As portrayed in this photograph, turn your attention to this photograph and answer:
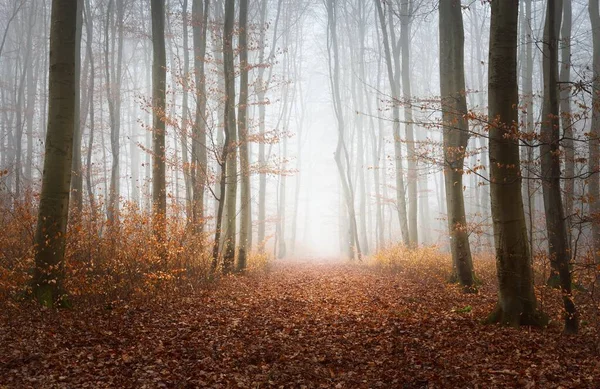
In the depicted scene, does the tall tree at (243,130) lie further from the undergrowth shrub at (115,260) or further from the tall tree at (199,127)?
the undergrowth shrub at (115,260)

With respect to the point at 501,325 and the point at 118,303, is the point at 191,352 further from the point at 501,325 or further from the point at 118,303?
the point at 501,325

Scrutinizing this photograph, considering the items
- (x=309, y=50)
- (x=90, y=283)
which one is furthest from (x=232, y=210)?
(x=309, y=50)

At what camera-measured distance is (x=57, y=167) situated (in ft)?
22.8

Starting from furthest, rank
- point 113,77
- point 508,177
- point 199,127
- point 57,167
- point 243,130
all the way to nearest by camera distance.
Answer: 1. point 113,77
2. point 199,127
3. point 243,130
4. point 57,167
5. point 508,177

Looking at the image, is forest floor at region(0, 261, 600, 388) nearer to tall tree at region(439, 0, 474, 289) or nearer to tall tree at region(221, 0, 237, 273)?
tall tree at region(439, 0, 474, 289)

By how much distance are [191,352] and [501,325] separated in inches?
183

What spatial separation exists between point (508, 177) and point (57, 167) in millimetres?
7395

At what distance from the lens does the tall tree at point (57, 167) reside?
689 cm

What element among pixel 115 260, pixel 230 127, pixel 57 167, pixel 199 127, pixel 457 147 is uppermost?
pixel 199 127

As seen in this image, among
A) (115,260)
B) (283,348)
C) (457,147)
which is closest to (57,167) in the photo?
(115,260)

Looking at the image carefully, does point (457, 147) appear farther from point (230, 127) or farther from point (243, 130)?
point (243, 130)

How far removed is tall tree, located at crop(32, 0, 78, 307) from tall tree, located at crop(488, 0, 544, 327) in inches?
279

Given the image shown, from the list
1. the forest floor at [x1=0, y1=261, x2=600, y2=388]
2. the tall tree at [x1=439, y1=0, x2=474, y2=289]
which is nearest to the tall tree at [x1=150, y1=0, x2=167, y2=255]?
the forest floor at [x1=0, y1=261, x2=600, y2=388]

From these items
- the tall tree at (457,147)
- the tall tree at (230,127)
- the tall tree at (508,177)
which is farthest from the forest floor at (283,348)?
the tall tree at (230,127)
